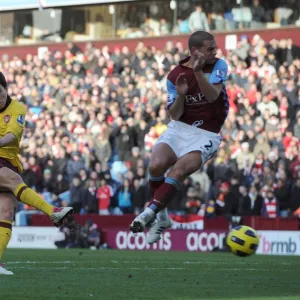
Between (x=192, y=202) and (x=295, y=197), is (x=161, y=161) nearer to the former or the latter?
(x=295, y=197)

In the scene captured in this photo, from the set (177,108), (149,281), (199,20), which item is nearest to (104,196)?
(199,20)

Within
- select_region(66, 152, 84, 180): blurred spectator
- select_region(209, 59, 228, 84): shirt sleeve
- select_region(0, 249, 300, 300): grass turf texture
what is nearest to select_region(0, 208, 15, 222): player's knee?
select_region(0, 249, 300, 300): grass turf texture

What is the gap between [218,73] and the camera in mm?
11406

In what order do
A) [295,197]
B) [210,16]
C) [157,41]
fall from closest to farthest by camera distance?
[295,197] → [210,16] → [157,41]

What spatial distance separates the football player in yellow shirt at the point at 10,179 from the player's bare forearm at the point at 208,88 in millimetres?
1943

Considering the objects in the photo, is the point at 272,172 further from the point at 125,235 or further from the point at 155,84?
the point at 155,84

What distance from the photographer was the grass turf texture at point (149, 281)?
871cm

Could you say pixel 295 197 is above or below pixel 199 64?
below

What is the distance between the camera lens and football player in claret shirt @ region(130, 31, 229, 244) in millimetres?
11323

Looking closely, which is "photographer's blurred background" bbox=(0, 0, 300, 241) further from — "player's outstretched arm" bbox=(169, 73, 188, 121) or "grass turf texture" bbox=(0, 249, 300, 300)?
"player's outstretched arm" bbox=(169, 73, 188, 121)

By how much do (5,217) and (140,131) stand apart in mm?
15190

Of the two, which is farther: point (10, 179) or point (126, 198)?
point (126, 198)

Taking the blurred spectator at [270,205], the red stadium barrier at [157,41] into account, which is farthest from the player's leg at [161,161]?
the red stadium barrier at [157,41]

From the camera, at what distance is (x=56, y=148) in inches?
1067
